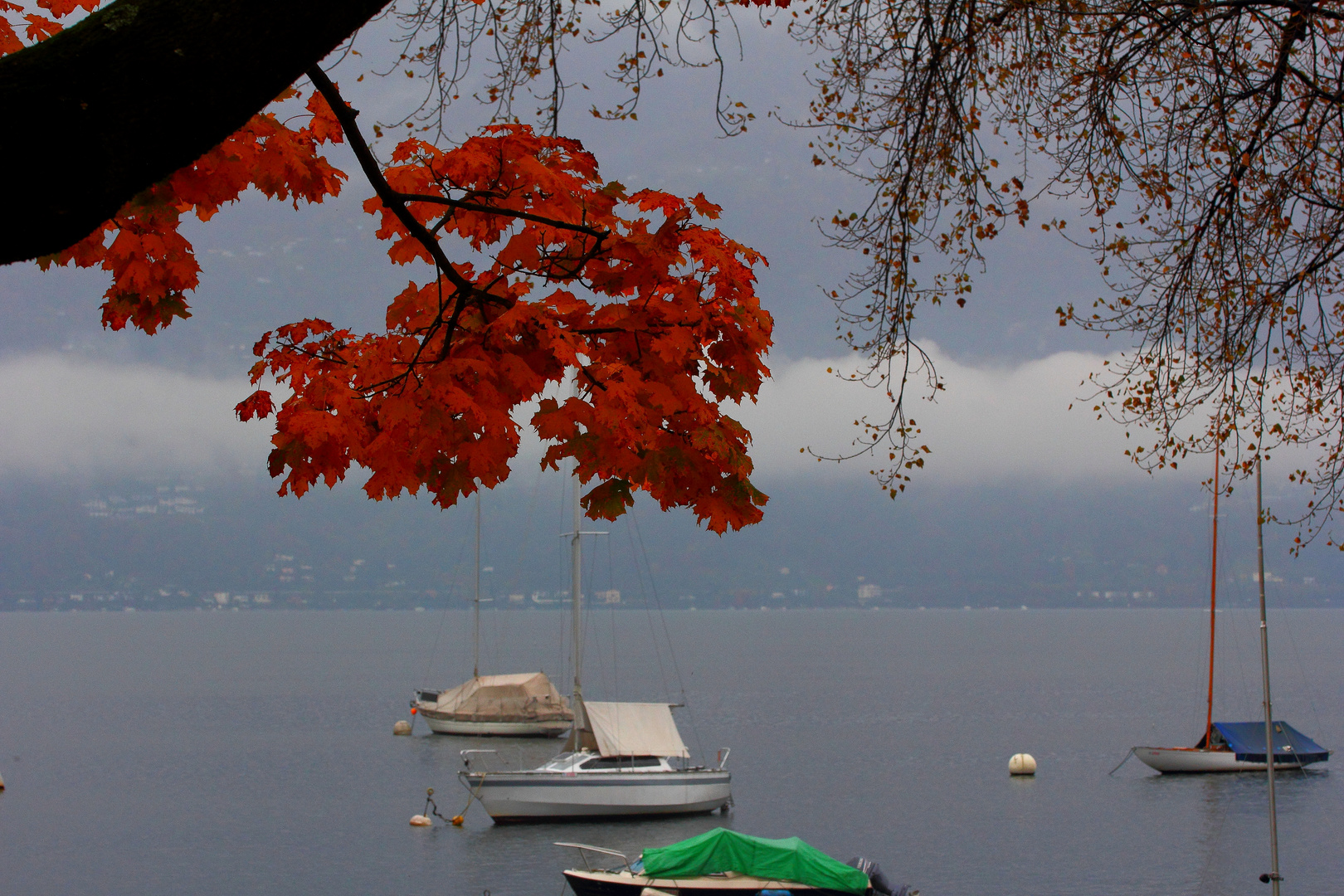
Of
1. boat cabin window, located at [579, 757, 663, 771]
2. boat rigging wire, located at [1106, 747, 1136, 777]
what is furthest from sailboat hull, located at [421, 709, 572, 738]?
boat rigging wire, located at [1106, 747, 1136, 777]

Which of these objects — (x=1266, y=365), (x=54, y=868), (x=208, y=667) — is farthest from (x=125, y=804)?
(x=208, y=667)

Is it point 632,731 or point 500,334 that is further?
point 632,731

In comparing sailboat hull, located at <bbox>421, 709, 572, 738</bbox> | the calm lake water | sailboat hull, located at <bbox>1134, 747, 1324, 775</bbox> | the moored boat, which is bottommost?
the calm lake water

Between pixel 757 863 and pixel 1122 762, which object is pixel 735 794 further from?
pixel 757 863

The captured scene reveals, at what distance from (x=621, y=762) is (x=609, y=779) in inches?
66.7

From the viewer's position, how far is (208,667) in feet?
522

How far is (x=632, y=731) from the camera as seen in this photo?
142 feet

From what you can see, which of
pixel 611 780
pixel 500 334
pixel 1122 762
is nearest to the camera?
pixel 500 334

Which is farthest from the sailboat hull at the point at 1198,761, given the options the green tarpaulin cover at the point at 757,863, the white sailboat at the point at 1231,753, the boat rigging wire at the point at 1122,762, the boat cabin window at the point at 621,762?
the green tarpaulin cover at the point at 757,863

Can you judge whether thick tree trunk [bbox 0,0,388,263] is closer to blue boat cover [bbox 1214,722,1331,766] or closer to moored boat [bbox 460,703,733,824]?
moored boat [bbox 460,703,733,824]

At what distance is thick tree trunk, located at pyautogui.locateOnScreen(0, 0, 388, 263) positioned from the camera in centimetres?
281

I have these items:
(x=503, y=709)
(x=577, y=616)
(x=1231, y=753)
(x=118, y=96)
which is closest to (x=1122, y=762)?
(x=1231, y=753)

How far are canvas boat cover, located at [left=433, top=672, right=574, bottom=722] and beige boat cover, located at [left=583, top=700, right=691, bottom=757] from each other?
26.6 meters

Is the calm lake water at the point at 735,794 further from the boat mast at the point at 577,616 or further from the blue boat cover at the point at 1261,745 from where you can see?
the boat mast at the point at 577,616
